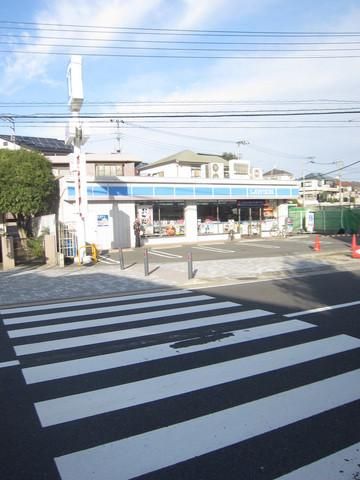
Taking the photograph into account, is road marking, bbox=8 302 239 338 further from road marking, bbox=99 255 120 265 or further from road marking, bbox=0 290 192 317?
road marking, bbox=99 255 120 265

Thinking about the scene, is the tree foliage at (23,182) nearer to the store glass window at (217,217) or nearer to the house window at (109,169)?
the store glass window at (217,217)

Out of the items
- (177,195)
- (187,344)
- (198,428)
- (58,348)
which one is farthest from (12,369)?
(177,195)

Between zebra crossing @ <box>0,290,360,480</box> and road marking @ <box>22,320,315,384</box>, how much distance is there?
0.05 ft

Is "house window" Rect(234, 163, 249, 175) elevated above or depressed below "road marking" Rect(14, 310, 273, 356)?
above

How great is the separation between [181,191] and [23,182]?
31.6 feet

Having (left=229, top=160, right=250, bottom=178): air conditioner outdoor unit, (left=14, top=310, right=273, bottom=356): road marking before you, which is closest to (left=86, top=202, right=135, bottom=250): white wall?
(left=229, top=160, right=250, bottom=178): air conditioner outdoor unit

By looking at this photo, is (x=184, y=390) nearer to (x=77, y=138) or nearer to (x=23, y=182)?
(x=77, y=138)

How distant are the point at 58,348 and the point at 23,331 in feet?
4.78

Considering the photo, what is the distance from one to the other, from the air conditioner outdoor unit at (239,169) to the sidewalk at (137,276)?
15996mm

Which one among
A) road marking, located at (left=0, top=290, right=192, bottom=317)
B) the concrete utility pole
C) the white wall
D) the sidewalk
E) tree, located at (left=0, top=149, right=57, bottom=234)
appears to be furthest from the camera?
the white wall

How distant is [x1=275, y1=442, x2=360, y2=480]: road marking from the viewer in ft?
9.86

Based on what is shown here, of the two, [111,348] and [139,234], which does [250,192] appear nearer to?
[139,234]

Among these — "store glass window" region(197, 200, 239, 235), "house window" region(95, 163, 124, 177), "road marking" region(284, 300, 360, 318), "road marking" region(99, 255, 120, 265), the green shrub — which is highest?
"house window" region(95, 163, 124, 177)

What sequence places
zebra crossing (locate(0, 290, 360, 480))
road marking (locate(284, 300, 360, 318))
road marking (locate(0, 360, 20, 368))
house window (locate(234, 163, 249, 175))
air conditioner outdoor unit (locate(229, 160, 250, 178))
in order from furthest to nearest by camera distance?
house window (locate(234, 163, 249, 175)), air conditioner outdoor unit (locate(229, 160, 250, 178)), road marking (locate(284, 300, 360, 318)), road marking (locate(0, 360, 20, 368)), zebra crossing (locate(0, 290, 360, 480))
